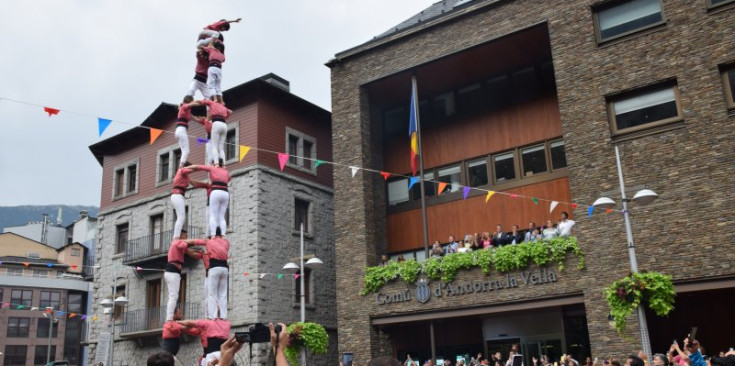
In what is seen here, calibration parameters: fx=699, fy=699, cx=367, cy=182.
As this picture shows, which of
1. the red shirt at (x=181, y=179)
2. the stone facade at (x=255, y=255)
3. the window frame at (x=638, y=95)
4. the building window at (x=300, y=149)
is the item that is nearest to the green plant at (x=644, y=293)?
the window frame at (x=638, y=95)

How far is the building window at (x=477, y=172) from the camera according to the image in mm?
27562

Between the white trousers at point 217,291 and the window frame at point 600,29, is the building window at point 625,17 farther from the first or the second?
the white trousers at point 217,291

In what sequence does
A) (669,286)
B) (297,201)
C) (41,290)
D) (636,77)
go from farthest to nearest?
(41,290) < (297,201) < (636,77) < (669,286)

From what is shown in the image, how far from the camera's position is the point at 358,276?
26500 millimetres

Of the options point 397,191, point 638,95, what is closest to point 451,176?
point 397,191

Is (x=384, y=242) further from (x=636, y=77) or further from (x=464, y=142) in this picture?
(x=636, y=77)

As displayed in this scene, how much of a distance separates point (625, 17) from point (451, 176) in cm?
917

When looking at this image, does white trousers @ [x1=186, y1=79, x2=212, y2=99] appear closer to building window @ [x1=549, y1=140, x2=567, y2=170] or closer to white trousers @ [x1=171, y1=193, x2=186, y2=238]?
white trousers @ [x1=171, y1=193, x2=186, y2=238]

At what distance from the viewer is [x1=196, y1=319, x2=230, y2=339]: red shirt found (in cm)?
1405

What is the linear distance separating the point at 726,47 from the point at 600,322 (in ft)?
29.1

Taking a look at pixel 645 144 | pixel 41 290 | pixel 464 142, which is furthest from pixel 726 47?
pixel 41 290

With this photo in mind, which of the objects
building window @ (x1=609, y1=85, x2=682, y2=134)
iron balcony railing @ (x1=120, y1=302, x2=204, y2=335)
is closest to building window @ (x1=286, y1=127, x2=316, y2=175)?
iron balcony railing @ (x1=120, y1=302, x2=204, y2=335)

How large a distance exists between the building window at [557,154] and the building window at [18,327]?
198 ft

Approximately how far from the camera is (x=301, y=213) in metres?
32.8
